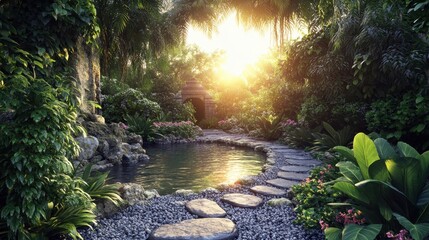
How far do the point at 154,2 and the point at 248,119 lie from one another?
662cm

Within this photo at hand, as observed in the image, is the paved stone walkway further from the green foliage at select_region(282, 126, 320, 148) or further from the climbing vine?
the green foliage at select_region(282, 126, 320, 148)

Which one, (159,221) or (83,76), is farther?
(83,76)

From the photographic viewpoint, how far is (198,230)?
9.87ft

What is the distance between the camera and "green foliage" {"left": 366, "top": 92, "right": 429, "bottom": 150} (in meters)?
5.45

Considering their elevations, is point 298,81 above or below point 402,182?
above

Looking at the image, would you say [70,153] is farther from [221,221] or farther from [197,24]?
[197,24]

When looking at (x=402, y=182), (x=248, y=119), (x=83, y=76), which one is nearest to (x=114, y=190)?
(x=402, y=182)

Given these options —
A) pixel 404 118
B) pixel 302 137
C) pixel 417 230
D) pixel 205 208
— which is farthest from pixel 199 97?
pixel 417 230

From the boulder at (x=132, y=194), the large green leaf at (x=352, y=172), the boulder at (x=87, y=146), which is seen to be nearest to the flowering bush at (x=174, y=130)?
the boulder at (x=87, y=146)

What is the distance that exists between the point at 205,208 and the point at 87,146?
4.06 m

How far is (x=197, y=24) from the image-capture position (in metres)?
15.0

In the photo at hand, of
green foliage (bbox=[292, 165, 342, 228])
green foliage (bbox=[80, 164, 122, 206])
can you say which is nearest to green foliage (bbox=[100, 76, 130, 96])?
green foliage (bbox=[80, 164, 122, 206])

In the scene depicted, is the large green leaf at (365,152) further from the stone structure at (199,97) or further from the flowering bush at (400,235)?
the stone structure at (199,97)

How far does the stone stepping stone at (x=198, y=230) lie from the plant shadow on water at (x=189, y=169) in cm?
191
